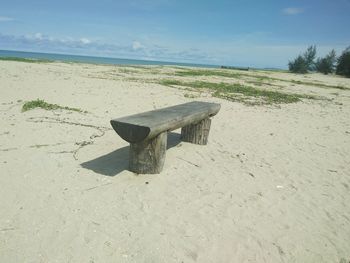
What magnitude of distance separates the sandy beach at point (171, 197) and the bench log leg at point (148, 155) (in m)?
0.13

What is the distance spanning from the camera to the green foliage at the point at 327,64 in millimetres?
53138

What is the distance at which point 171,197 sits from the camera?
12.4 feet

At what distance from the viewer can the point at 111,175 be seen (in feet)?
13.8

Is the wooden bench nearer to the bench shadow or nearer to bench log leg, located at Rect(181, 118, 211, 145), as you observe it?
the bench shadow

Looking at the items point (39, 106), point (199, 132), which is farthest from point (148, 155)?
point (39, 106)

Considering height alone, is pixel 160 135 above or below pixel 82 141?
above

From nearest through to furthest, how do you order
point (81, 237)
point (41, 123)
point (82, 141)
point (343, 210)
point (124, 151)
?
point (81, 237) → point (343, 210) → point (124, 151) → point (82, 141) → point (41, 123)

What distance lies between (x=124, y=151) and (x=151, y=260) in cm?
269

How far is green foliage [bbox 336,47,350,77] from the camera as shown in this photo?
155ft

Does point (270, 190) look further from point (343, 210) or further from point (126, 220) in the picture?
point (126, 220)

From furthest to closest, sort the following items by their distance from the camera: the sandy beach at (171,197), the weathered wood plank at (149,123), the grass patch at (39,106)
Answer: the grass patch at (39,106) < the weathered wood plank at (149,123) < the sandy beach at (171,197)

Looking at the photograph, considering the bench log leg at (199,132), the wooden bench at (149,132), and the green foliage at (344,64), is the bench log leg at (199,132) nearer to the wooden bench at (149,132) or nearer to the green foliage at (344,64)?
the wooden bench at (149,132)

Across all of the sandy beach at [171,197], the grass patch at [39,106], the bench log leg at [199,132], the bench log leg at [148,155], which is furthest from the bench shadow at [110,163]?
the grass patch at [39,106]

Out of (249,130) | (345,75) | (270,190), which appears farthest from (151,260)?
(345,75)
